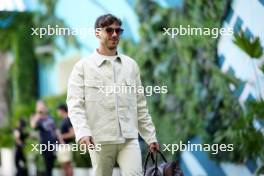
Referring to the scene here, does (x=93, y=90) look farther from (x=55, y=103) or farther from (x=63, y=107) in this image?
(x=55, y=103)

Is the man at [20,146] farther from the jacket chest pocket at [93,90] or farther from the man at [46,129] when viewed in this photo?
→ the jacket chest pocket at [93,90]

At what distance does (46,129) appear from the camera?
24.3 ft

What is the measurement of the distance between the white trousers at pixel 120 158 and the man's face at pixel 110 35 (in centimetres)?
58

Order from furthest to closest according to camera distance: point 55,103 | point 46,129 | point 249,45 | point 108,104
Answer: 1. point 55,103
2. point 46,129
3. point 249,45
4. point 108,104

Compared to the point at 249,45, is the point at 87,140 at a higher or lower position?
lower

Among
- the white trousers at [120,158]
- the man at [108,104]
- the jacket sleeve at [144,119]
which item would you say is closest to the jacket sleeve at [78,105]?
the man at [108,104]

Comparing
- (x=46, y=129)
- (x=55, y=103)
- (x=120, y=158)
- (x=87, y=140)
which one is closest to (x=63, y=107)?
(x=55, y=103)

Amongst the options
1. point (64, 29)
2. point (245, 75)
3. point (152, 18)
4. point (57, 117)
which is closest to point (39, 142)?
point (57, 117)

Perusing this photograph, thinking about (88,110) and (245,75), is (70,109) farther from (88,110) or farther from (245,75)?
(245,75)

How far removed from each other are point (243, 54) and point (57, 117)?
2036 millimetres

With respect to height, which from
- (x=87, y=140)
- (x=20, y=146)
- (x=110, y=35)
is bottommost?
(x=20, y=146)

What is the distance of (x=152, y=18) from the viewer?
7.05 m

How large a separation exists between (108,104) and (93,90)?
0.41 feet

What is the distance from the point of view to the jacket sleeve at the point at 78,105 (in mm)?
4219
